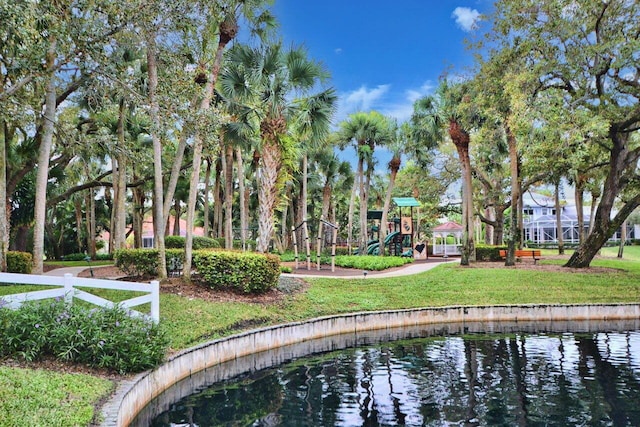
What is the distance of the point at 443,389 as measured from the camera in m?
7.40

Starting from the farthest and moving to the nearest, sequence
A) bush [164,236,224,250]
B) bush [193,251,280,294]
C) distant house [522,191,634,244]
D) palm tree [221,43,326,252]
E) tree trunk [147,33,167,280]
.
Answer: distant house [522,191,634,244], bush [164,236,224,250], palm tree [221,43,326,252], bush [193,251,280,294], tree trunk [147,33,167,280]

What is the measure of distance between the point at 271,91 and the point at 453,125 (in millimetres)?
10298

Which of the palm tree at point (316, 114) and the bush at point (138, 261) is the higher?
the palm tree at point (316, 114)

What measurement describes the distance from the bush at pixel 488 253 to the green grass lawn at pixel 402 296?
6.22 metres

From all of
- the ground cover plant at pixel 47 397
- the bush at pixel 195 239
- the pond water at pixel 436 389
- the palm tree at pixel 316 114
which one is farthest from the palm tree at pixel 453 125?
the ground cover plant at pixel 47 397

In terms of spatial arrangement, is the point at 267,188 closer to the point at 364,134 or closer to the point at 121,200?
the point at 121,200

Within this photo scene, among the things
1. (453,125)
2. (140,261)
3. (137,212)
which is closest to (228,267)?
(140,261)

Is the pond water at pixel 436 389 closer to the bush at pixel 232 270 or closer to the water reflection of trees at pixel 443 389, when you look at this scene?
the water reflection of trees at pixel 443 389

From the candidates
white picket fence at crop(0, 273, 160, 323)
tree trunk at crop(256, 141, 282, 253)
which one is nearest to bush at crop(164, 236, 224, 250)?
tree trunk at crop(256, 141, 282, 253)

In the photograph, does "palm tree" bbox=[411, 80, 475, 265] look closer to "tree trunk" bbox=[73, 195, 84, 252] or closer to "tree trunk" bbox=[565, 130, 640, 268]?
"tree trunk" bbox=[565, 130, 640, 268]

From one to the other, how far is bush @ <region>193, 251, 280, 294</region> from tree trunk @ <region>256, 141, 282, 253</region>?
7.90 feet

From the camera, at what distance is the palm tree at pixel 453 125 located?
20719 millimetres

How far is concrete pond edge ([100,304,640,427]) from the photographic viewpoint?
6.18 m

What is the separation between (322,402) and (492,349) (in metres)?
4.89
